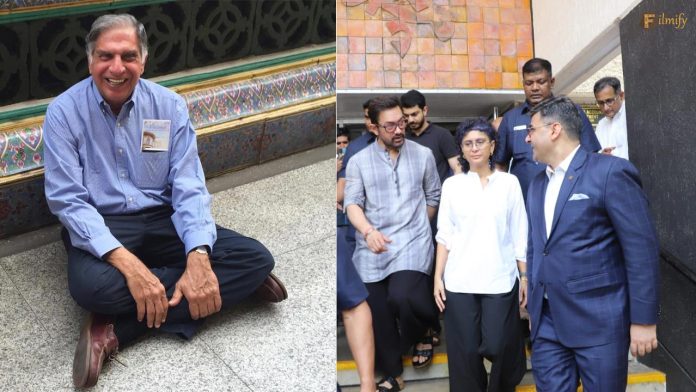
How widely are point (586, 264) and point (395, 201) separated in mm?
654

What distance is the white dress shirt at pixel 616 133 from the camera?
269 centimetres

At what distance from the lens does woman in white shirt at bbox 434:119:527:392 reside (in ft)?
7.21

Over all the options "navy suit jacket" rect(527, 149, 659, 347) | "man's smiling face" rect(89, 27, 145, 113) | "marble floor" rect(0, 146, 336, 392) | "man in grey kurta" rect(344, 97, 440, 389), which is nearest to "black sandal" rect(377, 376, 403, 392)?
"man in grey kurta" rect(344, 97, 440, 389)

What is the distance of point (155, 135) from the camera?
183 cm

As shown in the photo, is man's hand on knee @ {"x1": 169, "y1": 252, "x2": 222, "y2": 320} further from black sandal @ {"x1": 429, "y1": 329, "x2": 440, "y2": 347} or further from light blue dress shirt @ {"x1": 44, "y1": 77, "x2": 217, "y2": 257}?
black sandal @ {"x1": 429, "y1": 329, "x2": 440, "y2": 347}

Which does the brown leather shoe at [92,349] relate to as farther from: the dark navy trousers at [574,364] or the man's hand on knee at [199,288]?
the dark navy trousers at [574,364]

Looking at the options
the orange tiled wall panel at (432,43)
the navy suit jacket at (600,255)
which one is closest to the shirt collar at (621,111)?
the orange tiled wall panel at (432,43)

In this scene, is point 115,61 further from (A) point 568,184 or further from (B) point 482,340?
(B) point 482,340

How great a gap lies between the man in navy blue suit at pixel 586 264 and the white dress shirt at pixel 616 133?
791 millimetres

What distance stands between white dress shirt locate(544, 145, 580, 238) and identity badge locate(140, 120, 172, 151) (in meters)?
0.97

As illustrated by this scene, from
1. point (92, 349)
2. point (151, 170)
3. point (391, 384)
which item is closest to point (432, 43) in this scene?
point (391, 384)

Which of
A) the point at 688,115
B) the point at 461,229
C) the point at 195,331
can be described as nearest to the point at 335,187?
the point at 461,229

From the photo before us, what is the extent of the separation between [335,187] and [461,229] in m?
0.42

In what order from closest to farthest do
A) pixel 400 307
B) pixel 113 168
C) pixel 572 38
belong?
pixel 113 168
pixel 400 307
pixel 572 38
